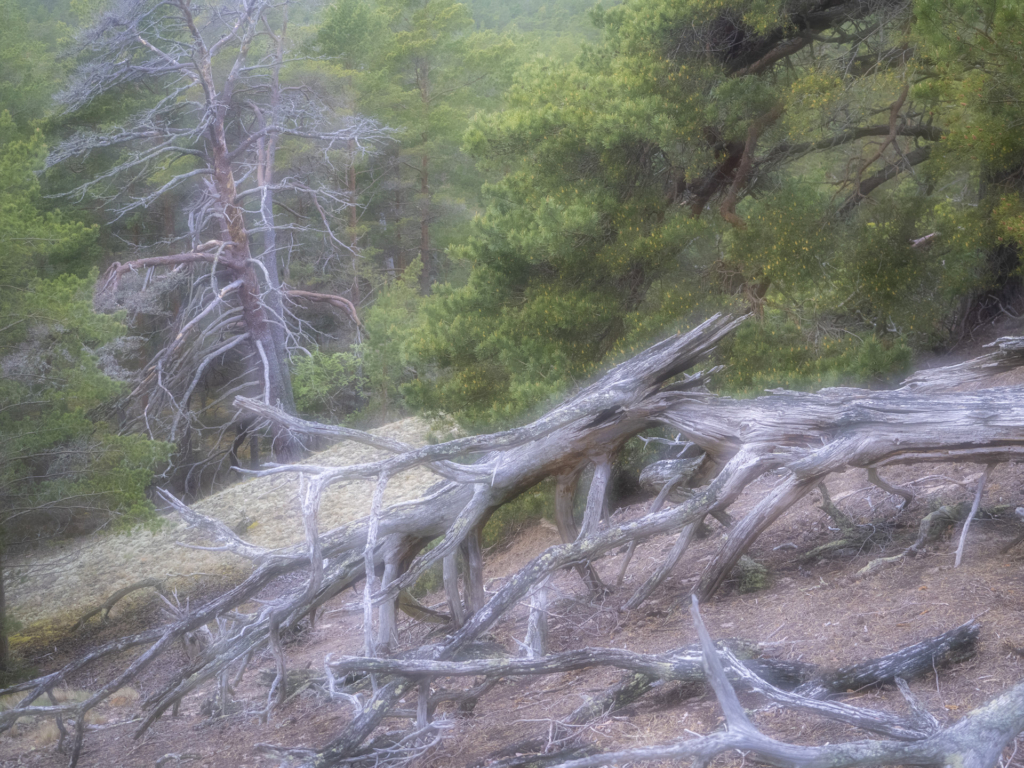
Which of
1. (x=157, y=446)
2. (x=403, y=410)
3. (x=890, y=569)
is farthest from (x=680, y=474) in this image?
(x=403, y=410)

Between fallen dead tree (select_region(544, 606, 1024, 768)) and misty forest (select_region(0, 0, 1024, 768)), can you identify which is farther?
misty forest (select_region(0, 0, 1024, 768))

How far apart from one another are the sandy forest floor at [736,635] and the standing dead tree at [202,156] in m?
6.96

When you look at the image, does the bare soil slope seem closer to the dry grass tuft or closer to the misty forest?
the misty forest

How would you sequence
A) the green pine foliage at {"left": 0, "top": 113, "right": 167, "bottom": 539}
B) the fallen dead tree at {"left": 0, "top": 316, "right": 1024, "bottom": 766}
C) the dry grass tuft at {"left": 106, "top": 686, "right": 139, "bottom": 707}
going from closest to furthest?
1. the fallen dead tree at {"left": 0, "top": 316, "right": 1024, "bottom": 766}
2. the dry grass tuft at {"left": 106, "top": 686, "right": 139, "bottom": 707}
3. the green pine foliage at {"left": 0, "top": 113, "right": 167, "bottom": 539}

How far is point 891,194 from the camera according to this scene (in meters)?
8.56

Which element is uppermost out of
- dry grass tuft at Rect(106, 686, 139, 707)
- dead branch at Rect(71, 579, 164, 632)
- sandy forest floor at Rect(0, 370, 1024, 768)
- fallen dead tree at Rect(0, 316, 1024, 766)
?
fallen dead tree at Rect(0, 316, 1024, 766)

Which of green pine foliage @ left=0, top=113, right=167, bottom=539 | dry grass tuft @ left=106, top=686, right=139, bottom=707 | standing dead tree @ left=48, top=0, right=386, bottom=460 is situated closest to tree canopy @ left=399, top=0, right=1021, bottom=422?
→ green pine foliage @ left=0, top=113, right=167, bottom=539

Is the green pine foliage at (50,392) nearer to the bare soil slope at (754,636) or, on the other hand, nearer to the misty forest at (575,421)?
the misty forest at (575,421)

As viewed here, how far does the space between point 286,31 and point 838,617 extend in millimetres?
14675

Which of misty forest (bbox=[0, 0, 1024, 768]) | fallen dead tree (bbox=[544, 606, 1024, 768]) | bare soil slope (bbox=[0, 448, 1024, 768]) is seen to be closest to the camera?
fallen dead tree (bbox=[544, 606, 1024, 768])

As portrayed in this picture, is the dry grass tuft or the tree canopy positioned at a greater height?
the tree canopy

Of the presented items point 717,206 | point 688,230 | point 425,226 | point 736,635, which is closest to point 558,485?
point 736,635

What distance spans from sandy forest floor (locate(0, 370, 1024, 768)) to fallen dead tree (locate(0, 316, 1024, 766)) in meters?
0.25

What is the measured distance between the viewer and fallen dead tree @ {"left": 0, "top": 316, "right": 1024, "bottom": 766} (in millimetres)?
3771
